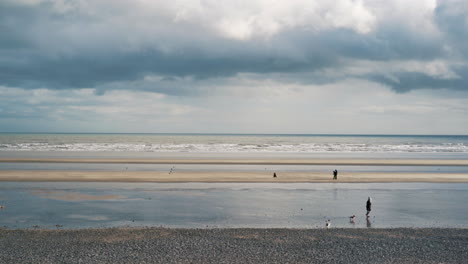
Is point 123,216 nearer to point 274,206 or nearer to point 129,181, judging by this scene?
point 274,206

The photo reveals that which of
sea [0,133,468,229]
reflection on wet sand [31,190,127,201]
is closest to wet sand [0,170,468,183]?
sea [0,133,468,229]

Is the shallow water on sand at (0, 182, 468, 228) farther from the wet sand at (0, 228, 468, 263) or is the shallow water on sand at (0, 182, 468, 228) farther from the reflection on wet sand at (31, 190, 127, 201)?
the wet sand at (0, 228, 468, 263)

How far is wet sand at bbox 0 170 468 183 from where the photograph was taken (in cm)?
4622

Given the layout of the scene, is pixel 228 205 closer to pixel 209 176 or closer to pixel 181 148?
pixel 209 176

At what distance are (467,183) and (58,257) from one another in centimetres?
4565

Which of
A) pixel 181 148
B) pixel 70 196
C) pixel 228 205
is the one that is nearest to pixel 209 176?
pixel 70 196

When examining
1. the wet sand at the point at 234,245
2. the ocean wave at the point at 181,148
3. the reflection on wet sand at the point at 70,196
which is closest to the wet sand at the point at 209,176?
the reflection on wet sand at the point at 70,196

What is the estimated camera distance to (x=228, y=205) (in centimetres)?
3089

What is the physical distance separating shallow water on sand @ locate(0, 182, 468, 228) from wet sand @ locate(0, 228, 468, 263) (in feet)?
7.17

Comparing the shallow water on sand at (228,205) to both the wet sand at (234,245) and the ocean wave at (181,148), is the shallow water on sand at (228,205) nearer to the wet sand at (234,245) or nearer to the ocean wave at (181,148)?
the wet sand at (234,245)

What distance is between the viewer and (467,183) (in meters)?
47.4

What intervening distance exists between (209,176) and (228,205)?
61.5 feet

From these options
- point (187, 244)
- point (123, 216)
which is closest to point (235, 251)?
point (187, 244)

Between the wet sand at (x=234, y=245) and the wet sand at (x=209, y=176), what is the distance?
77.6 ft
